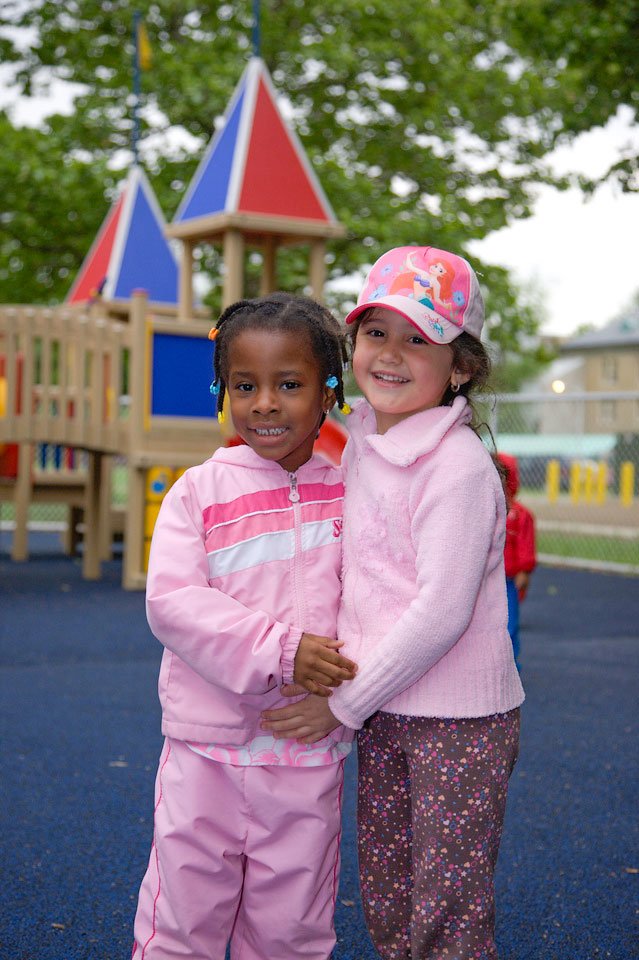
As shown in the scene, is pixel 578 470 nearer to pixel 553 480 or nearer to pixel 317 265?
pixel 553 480

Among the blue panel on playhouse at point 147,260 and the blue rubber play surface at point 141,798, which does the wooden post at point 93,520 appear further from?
the blue panel on playhouse at point 147,260

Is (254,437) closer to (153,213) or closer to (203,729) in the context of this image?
(203,729)

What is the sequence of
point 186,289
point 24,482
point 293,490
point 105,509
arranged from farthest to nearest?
1. point 105,509
2. point 24,482
3. point 186,289
4. point 293,490

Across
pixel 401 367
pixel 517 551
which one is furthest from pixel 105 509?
pixel 401 367

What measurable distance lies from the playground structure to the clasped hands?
227 inches

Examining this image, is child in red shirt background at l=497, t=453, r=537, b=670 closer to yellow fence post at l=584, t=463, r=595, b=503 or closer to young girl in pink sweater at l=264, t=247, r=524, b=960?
young girl in pink sweater at l=264, t=247, r=524, b=960

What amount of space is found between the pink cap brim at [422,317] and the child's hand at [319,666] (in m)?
0.57

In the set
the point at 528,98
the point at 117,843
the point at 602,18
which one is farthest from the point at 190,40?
the point at 117,843

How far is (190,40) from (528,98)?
16.7 ft

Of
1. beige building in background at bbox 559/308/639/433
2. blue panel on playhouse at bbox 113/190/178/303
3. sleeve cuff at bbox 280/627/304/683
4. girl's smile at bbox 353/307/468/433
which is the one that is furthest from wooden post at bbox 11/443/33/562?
beige building in background at bbox 559/308/639/433

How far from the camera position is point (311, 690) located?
184 centimetres

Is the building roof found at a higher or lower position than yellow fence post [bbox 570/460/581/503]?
higher

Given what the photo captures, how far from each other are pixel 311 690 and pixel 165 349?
661 centimetres

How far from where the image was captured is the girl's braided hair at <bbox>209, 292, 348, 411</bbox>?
6.43ft
